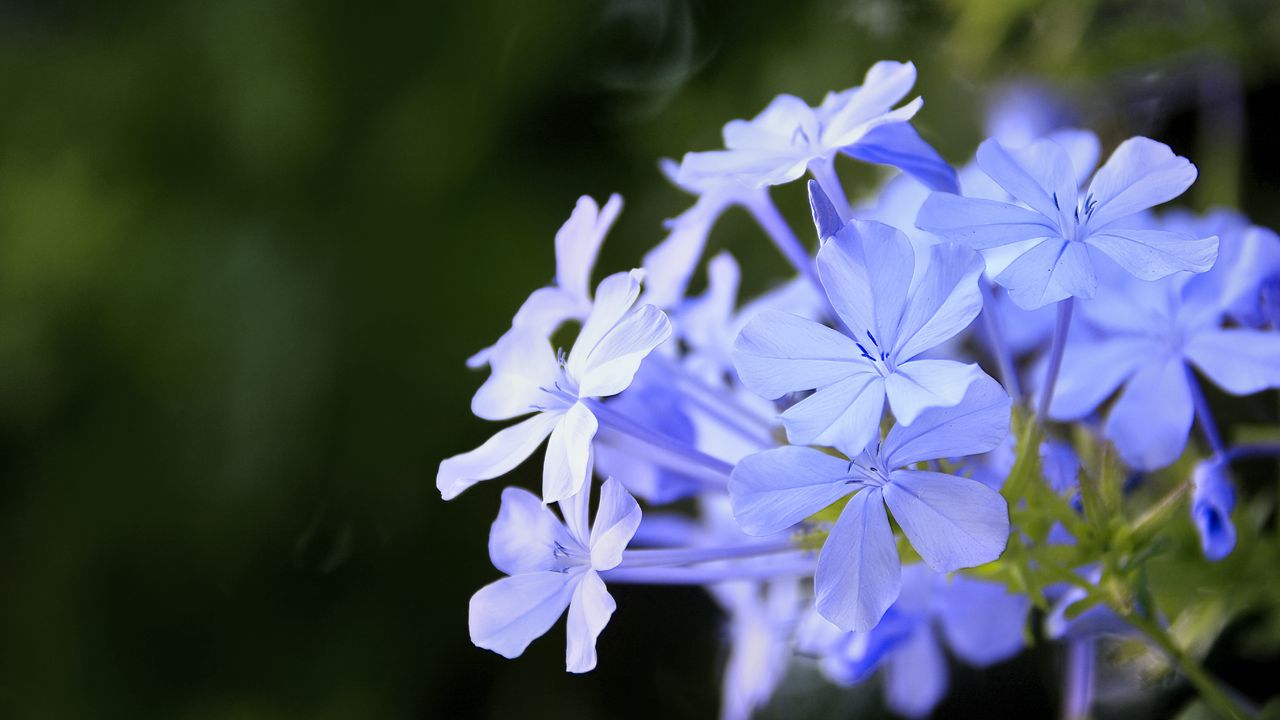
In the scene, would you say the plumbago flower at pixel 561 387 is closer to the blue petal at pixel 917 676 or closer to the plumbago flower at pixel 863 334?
the plumbago flower at pixel 863 334

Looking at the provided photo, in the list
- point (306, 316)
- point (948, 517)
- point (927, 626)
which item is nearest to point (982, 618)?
point (927, 626)

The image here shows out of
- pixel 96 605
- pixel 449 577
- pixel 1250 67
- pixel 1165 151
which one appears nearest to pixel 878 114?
pixel 1165 151

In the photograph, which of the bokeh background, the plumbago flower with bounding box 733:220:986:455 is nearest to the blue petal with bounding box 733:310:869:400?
the plumbago flower with bounding box 733:220:986:455

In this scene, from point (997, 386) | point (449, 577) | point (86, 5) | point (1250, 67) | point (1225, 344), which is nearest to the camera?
point (997, 386)

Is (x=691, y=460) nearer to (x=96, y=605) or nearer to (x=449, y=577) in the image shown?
(x=449, y=577)

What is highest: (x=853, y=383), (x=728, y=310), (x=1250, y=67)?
(x=1250, y=67)

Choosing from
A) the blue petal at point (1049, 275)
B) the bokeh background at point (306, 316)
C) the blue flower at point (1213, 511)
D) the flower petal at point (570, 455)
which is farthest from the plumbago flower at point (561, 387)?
the bokeh background at point (306, 316)
